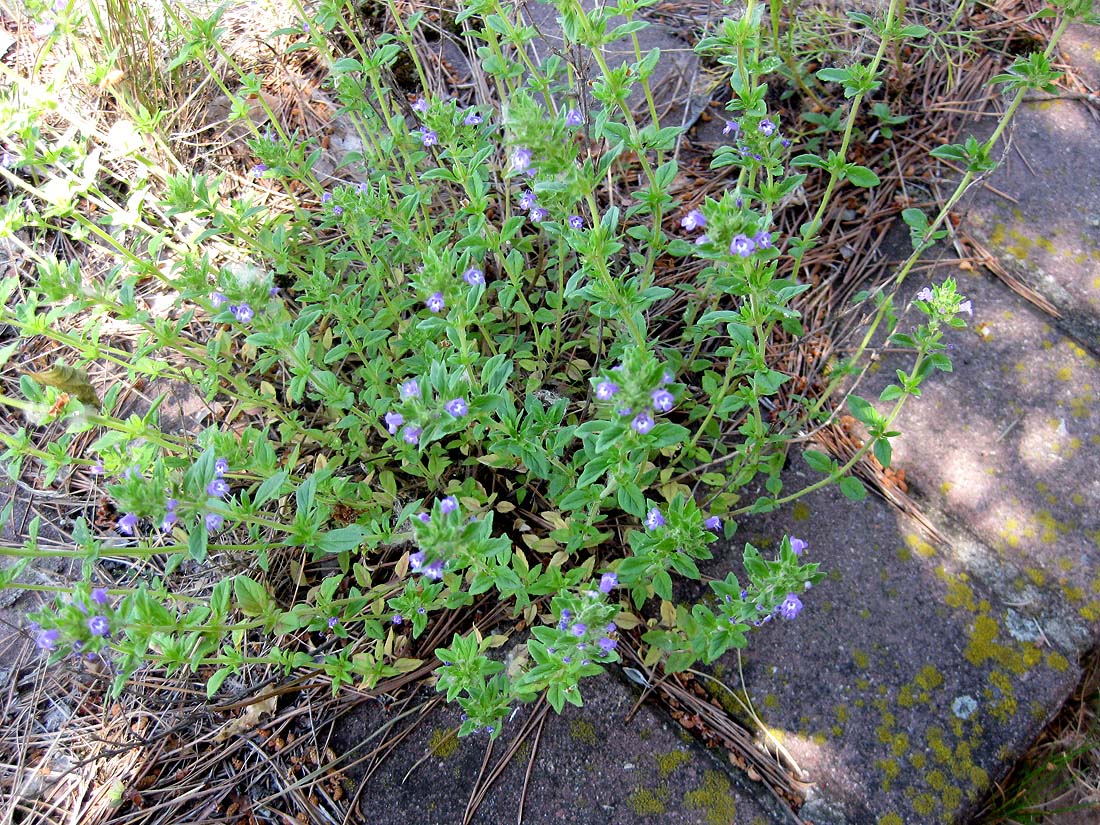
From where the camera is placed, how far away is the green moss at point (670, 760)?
104 inches

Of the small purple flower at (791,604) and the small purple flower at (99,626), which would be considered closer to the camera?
the small purple flower at (99,626)

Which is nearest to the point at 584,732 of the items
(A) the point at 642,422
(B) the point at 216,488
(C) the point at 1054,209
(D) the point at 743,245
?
(A) the point at 642,422

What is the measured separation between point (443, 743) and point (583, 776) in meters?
0.54

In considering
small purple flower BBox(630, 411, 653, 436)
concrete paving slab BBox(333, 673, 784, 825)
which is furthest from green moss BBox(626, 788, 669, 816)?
small purple flower BBox(630, 411, 653, 436)

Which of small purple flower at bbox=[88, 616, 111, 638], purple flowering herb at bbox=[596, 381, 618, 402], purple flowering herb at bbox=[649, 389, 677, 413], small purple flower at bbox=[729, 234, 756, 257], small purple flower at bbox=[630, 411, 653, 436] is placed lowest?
small purple flower at bbox=[630, 411, 653, 436]

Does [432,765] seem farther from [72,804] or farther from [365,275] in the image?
[365,275]

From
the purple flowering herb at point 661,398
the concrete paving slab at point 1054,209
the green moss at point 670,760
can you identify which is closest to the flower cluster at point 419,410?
the purple flowering herb at point 661,398

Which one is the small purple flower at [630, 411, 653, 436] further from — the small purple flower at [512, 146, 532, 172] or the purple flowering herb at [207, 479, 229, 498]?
the purple flowering herb at [207, 479, 229, 498]

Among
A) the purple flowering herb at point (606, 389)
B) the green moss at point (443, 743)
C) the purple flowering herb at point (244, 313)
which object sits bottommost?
the green moss at point (443, 743)

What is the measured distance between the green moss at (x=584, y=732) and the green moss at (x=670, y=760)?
0.23 m

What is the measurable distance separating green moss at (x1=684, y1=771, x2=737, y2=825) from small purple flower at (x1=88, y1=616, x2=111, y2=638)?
198 centimetres

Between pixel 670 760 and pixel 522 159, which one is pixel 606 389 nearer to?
pixel 522 159

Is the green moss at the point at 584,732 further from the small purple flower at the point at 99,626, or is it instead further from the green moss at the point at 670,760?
the small purple flower at the point at 99,626

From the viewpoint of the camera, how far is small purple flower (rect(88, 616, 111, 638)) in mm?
2152
